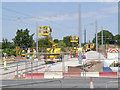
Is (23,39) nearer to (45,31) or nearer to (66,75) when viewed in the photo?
(45,31)

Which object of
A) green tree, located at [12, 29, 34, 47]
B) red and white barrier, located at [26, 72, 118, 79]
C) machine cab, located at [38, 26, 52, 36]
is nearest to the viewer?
red and white barrier, located at [26, 72, 118, 79]

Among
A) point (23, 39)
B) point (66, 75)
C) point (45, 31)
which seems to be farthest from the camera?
point (23, 39)

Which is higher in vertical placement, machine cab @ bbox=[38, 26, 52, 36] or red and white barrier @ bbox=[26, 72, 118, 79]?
machine cab @ bbox=[38, 26, 52, 36]

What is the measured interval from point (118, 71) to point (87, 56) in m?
15.1

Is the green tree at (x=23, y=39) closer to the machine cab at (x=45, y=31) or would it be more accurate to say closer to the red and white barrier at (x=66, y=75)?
the machine cab at (x=45, y=31)

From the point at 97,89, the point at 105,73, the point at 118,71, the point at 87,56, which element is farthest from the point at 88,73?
the point at 87,56

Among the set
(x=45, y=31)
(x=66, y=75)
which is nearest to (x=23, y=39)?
(x=45, y=31)

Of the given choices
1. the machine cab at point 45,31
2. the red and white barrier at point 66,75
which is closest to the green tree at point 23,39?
the machine cab at point 45,31

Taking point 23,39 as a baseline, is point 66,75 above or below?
below

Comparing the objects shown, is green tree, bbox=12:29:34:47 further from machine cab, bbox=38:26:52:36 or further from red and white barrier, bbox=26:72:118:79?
red and white barrier, bbox=26:72:118:79

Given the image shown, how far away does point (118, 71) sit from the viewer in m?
16.7

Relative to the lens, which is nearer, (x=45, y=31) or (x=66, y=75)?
(x=66, y=75)

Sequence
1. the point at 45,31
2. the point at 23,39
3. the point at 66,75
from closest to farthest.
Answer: the point at 66,75 < the point at 45,31 < the point at 23,39

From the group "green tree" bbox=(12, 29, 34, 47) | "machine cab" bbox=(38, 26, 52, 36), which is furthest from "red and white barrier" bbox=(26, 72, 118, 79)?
"green tree" bbox=(12, 29, 34, 47)
